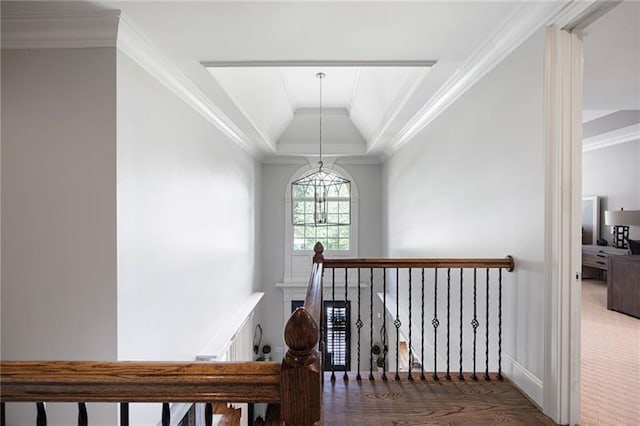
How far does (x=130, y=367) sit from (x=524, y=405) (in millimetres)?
2278

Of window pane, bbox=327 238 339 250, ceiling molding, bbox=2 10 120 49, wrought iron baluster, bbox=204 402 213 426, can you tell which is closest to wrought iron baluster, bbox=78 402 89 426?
wrought iron baluster, bbox=204 402 213 426

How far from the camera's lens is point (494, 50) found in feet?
7.45

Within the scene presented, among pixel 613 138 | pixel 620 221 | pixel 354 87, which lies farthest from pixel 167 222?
pixel 613 138

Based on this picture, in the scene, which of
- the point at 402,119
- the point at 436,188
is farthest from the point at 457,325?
the point at 402,119

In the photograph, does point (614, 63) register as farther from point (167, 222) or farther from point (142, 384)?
point (167, 222)

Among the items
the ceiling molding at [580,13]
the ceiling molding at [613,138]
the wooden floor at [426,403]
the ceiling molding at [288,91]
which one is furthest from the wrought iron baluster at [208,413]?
the ceiling molding at [613,138]

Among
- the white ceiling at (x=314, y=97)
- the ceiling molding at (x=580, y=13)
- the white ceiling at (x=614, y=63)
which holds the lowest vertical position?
the ceiling molding at (x=580, y=13)

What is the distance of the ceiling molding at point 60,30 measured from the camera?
1935 millimetres

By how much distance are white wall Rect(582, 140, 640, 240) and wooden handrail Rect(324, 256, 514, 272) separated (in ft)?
16.2

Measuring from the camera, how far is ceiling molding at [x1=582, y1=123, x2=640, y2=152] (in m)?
5.16

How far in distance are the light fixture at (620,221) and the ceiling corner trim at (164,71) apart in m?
6.06

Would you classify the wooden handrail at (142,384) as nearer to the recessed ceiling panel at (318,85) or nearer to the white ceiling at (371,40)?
the white ceiling at (371,40)

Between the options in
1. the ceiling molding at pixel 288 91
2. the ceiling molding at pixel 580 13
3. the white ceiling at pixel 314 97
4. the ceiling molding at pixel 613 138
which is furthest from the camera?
the ceiling molding at pixel 613 138

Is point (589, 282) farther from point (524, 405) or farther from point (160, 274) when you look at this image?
point (160, 274)
